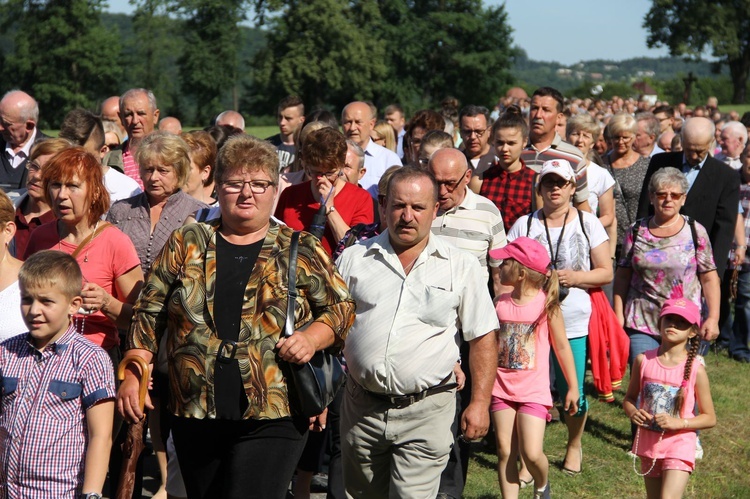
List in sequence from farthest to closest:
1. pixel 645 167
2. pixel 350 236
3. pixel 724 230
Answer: pixel 645 167
pixel 724 230
pixel 350 236

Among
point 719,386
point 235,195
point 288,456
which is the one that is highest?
point 235,195

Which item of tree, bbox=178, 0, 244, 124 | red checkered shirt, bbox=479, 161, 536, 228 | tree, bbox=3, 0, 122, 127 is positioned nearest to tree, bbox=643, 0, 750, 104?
tree, bbox=178, 0, 244, 124

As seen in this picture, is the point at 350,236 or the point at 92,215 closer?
the point at 92,215

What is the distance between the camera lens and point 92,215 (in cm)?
505

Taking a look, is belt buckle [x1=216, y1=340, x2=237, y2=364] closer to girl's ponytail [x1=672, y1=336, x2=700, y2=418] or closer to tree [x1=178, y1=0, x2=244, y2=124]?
girl's ponytail [x1=672, y1=336, x2=700, y2=418]

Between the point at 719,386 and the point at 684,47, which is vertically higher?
the point at 684,47

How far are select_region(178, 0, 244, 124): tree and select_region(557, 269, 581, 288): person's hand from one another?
82859 millimetres

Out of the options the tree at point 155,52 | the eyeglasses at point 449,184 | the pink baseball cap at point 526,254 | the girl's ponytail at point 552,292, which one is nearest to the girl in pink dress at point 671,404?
the girl's ponytail at point 552,292

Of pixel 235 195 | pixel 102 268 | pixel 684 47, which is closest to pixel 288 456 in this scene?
pixel 235 195

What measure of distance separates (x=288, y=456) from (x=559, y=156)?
14.7 feet

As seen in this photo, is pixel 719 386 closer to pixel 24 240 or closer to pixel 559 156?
pixel 559 156

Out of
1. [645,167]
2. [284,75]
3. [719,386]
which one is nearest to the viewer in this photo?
[719,386]

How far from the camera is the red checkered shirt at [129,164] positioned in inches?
323

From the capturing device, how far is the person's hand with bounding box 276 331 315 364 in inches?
151
